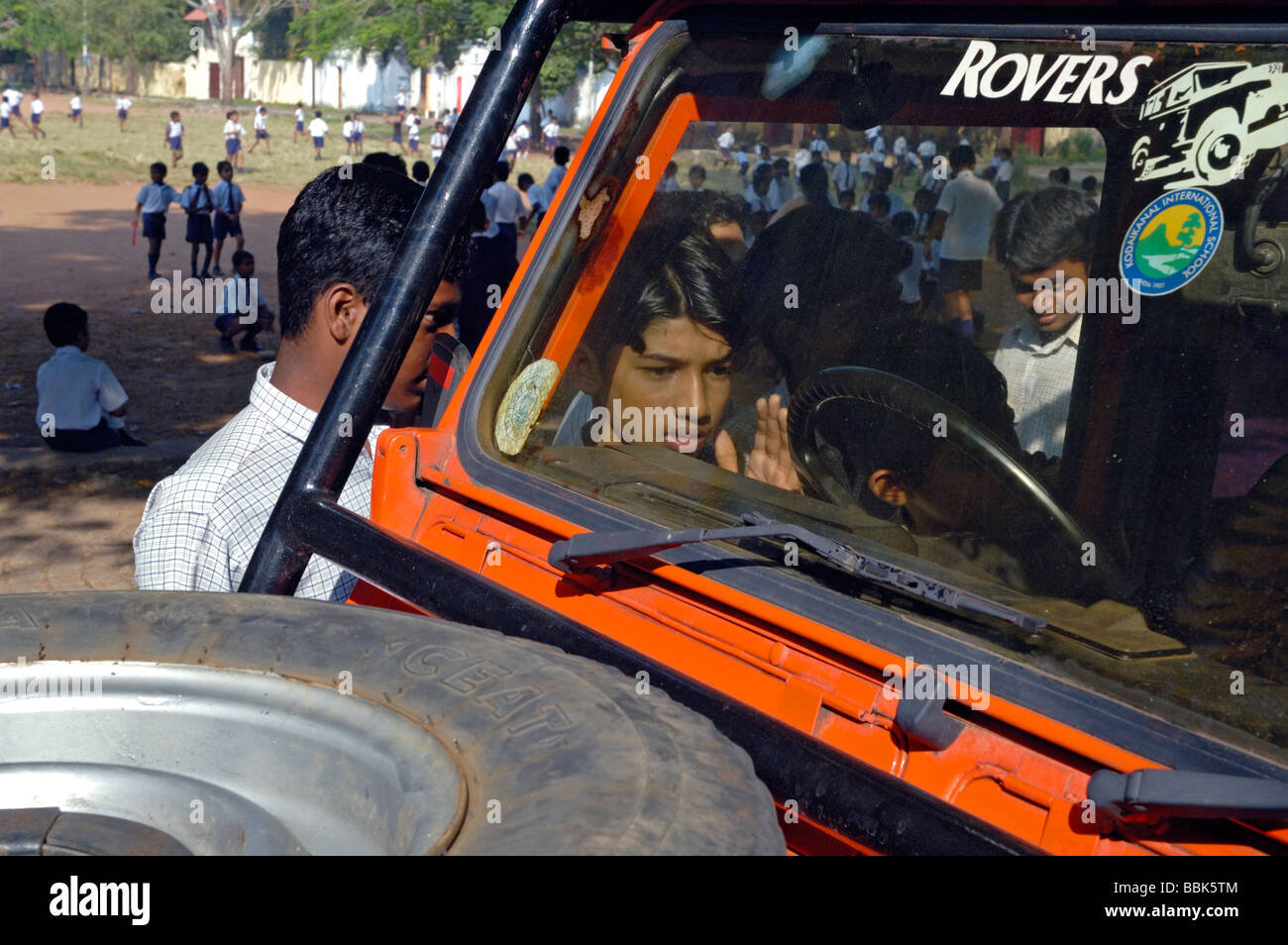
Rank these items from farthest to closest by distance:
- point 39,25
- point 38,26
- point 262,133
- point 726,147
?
point 39,25 < point 38,26 < point 262,133 < point 726,147

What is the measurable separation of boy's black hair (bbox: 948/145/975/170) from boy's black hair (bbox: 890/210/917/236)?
9cm

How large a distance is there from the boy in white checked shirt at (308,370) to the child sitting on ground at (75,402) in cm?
577

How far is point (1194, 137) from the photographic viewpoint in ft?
5.22

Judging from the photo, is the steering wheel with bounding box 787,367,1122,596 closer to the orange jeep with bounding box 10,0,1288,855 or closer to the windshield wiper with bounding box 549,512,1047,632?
the orange jeep with bounding box 10,0,1288,855

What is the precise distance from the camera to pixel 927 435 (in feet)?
5.65

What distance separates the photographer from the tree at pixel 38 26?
5034cm

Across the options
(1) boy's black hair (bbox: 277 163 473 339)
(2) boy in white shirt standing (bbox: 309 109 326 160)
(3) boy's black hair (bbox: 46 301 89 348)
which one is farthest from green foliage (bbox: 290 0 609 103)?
(1) boy's black hair (bbox: 277 163 473 339)

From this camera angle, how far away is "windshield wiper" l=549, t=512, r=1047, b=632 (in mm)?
1482

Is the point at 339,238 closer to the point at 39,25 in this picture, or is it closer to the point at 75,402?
the point at 75,402

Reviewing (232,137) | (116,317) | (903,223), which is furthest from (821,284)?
(232,137)

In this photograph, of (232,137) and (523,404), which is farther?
(232,137)

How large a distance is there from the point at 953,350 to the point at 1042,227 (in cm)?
21
